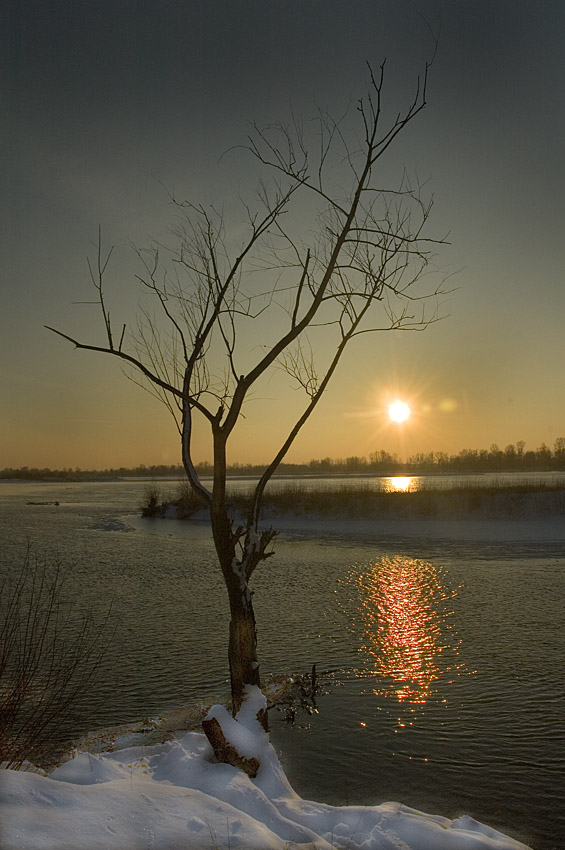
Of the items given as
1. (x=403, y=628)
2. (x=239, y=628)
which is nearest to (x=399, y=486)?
(x=403, y=628)

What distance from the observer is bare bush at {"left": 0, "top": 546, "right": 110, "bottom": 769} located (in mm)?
5617

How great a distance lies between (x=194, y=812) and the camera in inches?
184

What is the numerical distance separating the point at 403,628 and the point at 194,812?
8769 mm

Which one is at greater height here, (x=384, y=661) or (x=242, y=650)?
(x=242, y=650)

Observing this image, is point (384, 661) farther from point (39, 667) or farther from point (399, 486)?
point (399, 486)

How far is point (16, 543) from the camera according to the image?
2480 cm

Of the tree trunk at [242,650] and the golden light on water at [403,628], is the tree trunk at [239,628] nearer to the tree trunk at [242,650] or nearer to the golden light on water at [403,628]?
the tree trunk at [242,650]

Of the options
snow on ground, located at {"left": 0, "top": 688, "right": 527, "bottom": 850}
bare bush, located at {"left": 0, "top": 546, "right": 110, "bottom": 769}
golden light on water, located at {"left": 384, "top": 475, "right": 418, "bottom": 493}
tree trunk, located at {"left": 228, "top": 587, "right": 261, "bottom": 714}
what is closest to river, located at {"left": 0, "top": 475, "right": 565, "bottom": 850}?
bare bush, located at {"left": 0, "top": 546, "right": 110, "bottom": 769}

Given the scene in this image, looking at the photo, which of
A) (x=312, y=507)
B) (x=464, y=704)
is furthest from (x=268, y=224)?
(x=312, y=507)

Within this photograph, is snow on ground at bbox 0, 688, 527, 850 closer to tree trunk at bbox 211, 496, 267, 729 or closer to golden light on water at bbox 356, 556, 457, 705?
tree trunk at bbox 211, 496, 267, 729

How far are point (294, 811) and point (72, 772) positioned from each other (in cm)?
180

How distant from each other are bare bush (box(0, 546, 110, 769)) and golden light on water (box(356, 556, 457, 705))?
4116 millimetres

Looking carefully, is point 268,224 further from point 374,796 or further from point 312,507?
point 312,507

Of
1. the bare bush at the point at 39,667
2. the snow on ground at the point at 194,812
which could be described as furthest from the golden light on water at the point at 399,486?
the snow on ground at the point at 194,812
